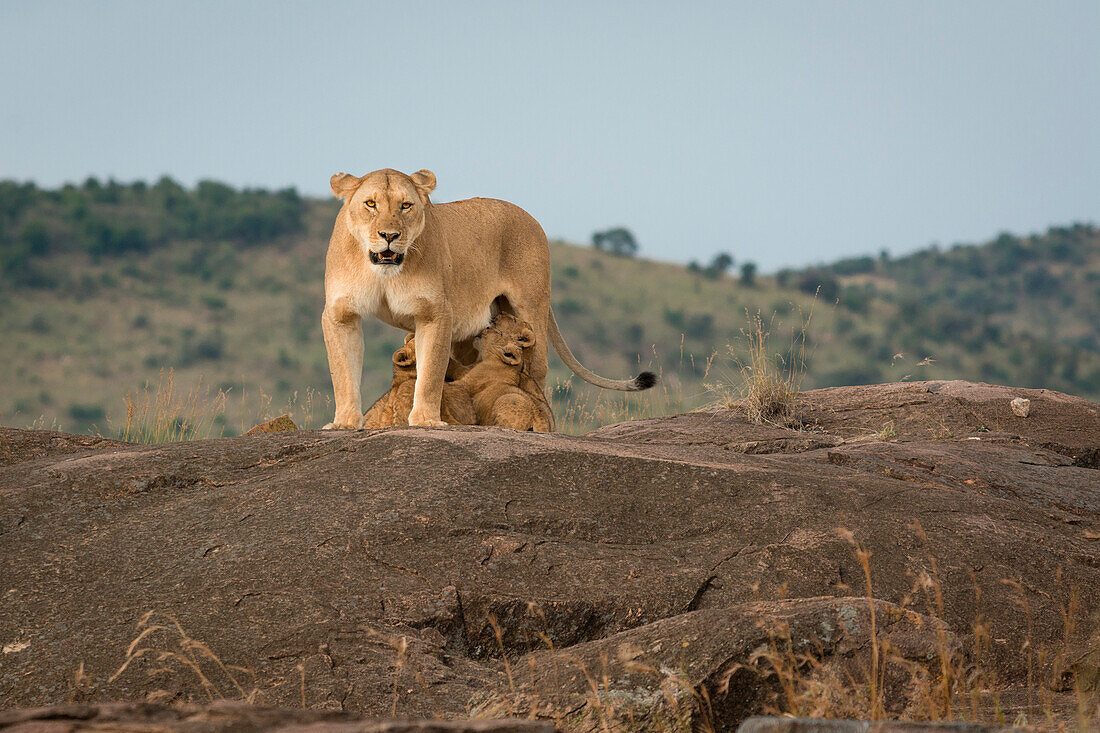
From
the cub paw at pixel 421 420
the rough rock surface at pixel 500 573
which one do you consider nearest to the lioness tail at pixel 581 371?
the cub paw at pixel 421 420

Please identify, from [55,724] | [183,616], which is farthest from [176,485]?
[55,724]

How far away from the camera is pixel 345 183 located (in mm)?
6551

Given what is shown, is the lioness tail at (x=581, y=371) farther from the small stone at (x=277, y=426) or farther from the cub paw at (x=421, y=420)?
the small stone at (x=277, y=426)

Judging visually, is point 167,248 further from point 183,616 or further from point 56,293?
point 183,616

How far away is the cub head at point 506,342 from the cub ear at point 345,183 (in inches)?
59.8

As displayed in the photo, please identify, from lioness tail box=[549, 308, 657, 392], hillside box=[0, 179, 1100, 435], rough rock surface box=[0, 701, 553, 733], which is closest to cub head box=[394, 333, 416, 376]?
lioness tail box=[549, 308, 657, 392]

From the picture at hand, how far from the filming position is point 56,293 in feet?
151

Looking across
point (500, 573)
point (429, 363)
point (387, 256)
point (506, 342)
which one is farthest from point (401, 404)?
point (500, 573)

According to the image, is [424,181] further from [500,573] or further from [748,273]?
[748,273]

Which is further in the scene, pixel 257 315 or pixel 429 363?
pixel 257 315

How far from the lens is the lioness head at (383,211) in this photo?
6.22 meters

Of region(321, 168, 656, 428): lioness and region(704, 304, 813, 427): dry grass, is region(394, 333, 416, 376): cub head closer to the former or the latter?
region(321, 168, 656, 428): lioness

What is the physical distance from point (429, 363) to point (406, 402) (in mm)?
564

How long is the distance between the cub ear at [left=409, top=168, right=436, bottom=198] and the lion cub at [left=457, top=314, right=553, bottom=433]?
3.94 ft
